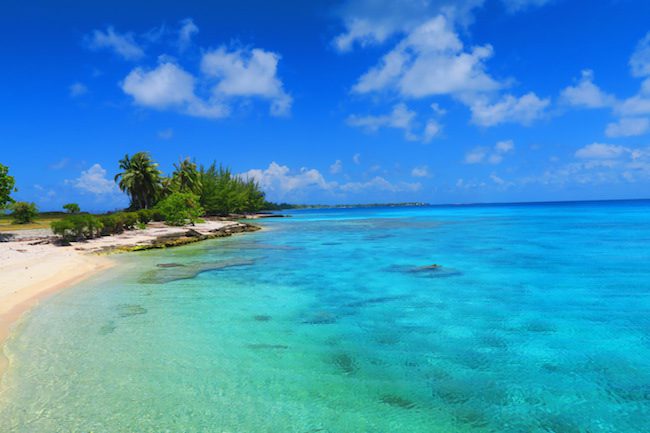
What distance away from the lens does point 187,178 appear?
74.9m

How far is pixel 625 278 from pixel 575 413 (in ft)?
45.2

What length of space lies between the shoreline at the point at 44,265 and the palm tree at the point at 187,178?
4056cm

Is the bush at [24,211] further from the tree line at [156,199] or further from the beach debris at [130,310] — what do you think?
the beach debris at [130,310]

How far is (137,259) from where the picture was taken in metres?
23.1

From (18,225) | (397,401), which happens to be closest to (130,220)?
(18,225)

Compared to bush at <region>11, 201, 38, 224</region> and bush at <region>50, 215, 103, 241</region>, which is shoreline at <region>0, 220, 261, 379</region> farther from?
bush at <region>11, 201, 38, 224</region>

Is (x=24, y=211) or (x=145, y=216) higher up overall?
(x=24, y=211)

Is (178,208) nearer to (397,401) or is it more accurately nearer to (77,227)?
(77,227)

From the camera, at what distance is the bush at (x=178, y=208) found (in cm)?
4594

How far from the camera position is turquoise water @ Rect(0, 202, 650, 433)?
19.8ft

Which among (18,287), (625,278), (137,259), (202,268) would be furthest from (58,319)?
(625,278)

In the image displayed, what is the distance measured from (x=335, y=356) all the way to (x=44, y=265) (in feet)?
54.0

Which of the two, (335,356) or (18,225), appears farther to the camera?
(18,225)

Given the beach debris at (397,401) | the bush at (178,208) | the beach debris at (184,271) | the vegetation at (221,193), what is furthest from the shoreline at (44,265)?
the vegetation at (221,193)
